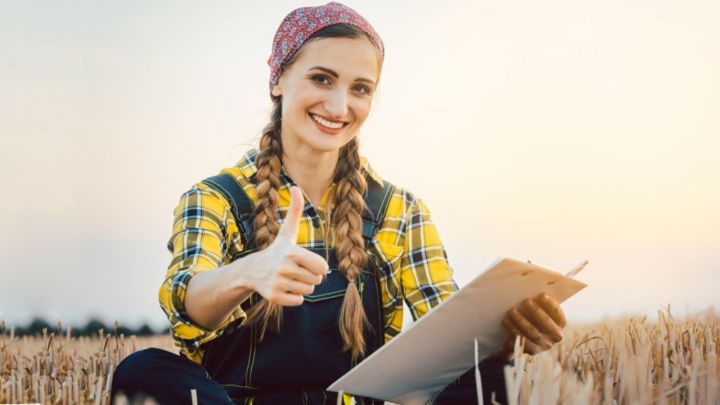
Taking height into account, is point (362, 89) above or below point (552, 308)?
above

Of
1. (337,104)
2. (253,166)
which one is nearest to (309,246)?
(253,166)

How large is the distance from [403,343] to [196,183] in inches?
43.0

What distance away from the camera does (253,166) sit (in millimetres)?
2672

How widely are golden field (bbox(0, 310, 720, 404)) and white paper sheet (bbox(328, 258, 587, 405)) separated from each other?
148 millimetres

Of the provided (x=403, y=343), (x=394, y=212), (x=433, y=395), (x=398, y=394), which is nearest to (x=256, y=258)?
(x=403, y=343)

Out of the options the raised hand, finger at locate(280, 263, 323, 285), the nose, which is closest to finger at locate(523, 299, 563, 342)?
the raised hand

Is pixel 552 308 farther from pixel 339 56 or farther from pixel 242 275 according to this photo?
pixel 339 56

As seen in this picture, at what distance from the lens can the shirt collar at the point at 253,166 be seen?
2652mm

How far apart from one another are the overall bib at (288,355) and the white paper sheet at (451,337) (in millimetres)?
293

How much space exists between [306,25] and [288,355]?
1096mm

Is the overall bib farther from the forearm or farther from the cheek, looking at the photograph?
the cheek

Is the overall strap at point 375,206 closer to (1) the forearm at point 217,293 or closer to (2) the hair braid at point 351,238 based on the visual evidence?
(2) the hair braid at point 351,238

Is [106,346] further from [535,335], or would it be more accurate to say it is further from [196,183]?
[535,335]

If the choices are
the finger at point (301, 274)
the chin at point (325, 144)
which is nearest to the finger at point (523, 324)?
the finger at point (301, 274)
